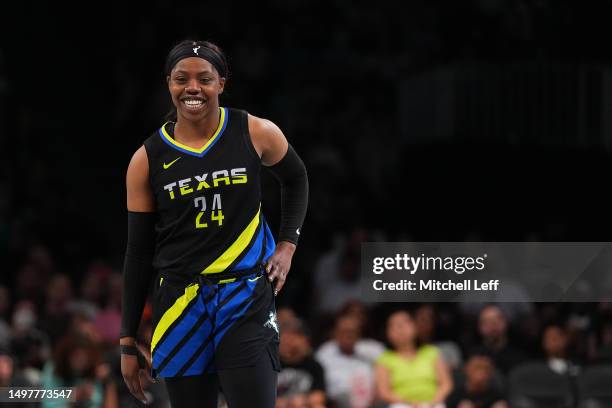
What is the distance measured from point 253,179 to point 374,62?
25.8ft

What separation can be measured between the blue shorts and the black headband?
60 cm

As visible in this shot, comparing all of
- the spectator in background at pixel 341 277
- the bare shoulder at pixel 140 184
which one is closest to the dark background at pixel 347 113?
the spectator in background at pixel 341 277

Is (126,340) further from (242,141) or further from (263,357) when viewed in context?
(242,141)

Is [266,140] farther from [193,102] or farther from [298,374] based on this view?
[298,374]

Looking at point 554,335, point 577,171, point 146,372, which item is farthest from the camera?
point 577,171

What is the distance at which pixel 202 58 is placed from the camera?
350 centimetres

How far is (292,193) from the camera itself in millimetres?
3836

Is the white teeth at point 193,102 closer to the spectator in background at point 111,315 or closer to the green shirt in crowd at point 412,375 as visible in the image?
the green shirt in crowd at point 412,375

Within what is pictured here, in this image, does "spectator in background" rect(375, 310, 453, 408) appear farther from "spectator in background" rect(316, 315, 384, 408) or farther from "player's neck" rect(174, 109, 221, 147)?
"player's neck" rect(174, 109, 221, 147)

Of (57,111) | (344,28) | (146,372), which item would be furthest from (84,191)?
(146,372)

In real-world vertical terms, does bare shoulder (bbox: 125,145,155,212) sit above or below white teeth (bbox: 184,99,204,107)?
below

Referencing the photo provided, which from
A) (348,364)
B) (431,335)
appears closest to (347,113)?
(431,335)

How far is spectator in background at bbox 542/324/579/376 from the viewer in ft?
25.3

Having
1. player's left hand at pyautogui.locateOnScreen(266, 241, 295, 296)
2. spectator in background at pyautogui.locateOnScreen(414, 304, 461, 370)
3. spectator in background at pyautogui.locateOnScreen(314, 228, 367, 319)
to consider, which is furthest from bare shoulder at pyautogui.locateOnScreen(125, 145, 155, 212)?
spectator in background at pyautogui.locateOnScreen(314, 228, 367, 319)
